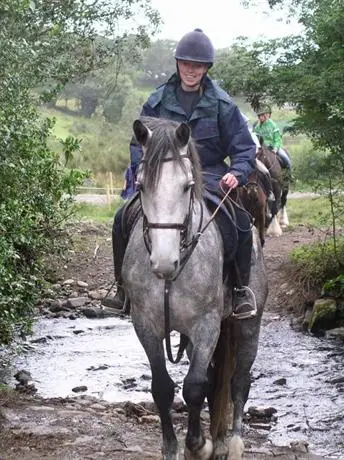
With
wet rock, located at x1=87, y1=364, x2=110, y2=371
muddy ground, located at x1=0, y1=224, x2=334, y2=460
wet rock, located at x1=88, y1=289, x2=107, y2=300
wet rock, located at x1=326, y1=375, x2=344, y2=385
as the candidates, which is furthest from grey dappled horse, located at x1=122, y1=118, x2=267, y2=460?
wet rock, located at x1=88, y1=289, x2=107, y2=300

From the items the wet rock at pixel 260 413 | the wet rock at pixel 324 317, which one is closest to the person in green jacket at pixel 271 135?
the wet rock at pixel 324 317

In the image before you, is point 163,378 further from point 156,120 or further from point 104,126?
point 104,126

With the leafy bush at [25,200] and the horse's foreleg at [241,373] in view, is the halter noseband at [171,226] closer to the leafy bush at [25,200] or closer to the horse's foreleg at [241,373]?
the horse's foreleg at [241,373]

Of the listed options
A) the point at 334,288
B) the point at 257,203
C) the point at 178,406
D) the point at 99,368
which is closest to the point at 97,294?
the point at 257,203

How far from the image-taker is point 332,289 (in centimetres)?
1299

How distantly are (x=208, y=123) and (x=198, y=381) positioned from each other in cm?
197

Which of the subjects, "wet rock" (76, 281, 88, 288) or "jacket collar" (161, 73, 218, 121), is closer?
"jacket collar" (161, 73, 218, 121)

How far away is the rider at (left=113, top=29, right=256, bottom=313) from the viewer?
6.21 meters

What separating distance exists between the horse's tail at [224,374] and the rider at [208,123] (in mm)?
492

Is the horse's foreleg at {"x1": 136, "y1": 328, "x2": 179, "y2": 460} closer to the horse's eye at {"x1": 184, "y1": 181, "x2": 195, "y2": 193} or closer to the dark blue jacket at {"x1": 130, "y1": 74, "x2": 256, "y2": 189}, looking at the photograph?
the horse's eye at {"x1": 184, "y1": 181, "x2": 195, "y2": 193}

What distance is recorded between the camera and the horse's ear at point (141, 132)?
5.42 metres

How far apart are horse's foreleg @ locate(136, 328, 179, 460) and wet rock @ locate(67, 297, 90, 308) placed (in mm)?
8781

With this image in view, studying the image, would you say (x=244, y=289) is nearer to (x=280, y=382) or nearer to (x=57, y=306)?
(x=280, y=382)

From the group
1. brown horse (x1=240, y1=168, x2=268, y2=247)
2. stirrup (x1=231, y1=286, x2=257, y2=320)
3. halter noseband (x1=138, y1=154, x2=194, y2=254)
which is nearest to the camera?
halter noseband (x1=138, y1=154, x2=194, y2=254)
